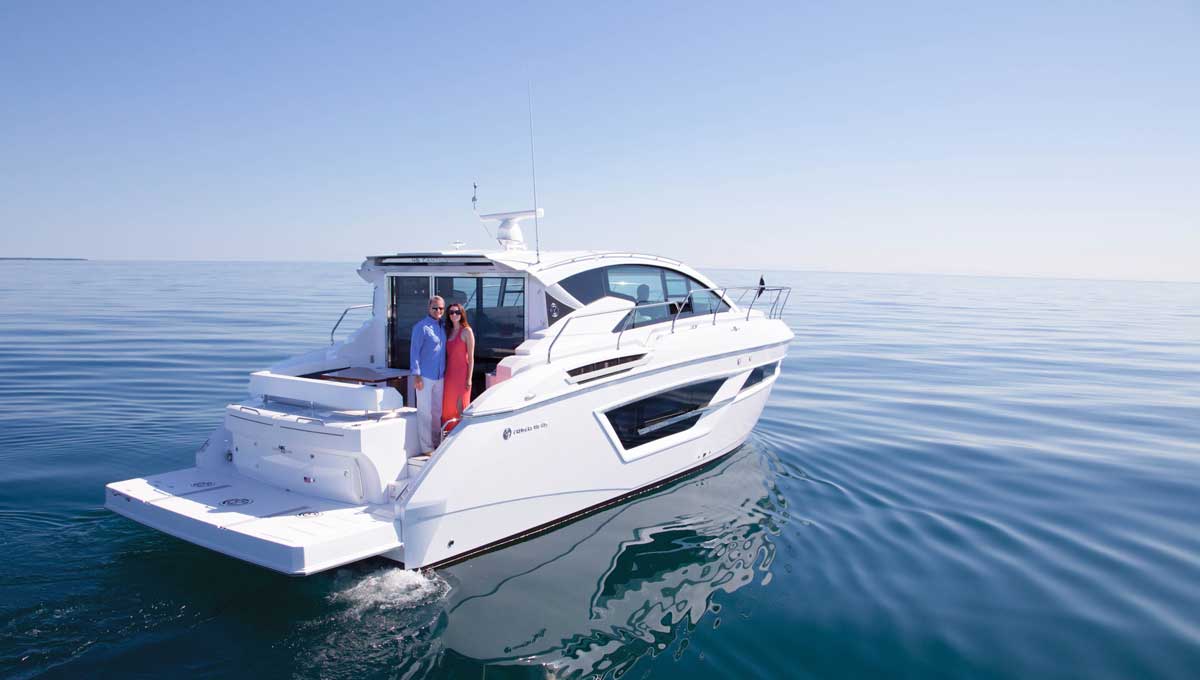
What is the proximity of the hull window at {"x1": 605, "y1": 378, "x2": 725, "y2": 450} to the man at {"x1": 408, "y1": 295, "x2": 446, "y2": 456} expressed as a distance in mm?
1662

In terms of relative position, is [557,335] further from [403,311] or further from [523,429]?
[403,311]

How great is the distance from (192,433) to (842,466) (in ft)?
28.4

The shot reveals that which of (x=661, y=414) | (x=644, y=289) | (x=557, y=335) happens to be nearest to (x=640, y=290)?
(x=644, y=289)

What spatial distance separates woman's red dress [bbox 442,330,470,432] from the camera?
19.6ft

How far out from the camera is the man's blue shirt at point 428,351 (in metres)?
5.98

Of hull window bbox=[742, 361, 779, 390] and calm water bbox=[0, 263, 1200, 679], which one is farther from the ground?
hull window bbox=[742, 361, 779, 390]

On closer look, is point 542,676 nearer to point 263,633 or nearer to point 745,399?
point 263,633

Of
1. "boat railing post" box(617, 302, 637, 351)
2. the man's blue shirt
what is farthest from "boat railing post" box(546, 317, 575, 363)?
the man's blue shirt

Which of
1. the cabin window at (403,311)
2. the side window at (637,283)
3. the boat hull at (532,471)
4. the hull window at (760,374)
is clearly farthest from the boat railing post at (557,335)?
the hull window at (760,374)

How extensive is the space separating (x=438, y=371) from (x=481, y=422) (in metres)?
0.87

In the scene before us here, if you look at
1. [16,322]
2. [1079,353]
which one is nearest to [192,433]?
[16,322]

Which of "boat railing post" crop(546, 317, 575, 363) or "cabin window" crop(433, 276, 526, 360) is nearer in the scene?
"boat railing post" crop(546, 317, 575, 363)

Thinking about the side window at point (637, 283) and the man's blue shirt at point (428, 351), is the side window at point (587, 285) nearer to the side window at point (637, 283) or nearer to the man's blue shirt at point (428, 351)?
the side window at point (637, 283)

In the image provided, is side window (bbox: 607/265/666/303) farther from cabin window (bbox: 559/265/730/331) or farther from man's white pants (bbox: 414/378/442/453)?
man's white pants (bbox: 414/378/442/453)
